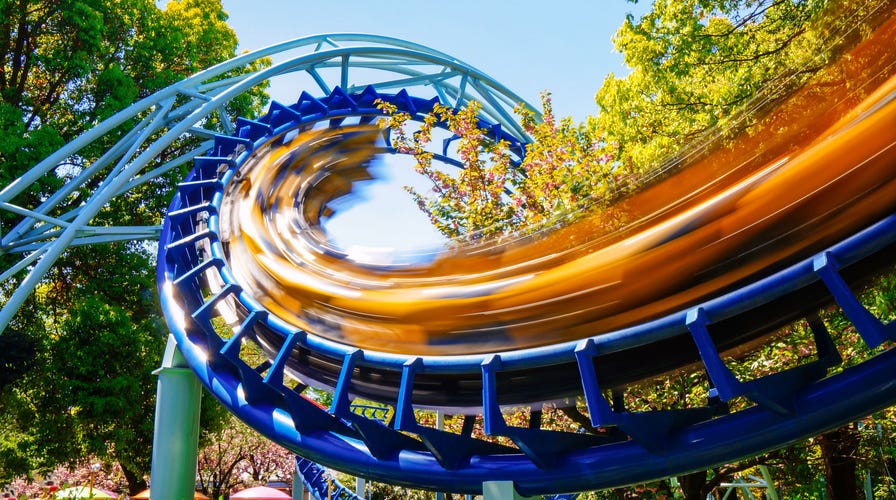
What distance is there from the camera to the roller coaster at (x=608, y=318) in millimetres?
4738

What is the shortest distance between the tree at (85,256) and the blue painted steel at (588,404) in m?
8.23

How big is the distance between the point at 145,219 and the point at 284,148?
7.97 metres

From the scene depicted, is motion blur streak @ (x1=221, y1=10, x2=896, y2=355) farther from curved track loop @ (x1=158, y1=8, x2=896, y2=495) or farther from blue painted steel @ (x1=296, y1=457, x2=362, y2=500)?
blue painted steel @ (x1=296, y1=457, x2=362, y2=500)

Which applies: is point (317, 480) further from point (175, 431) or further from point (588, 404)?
point (588, 404)

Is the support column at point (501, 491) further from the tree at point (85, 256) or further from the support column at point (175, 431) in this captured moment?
the tree at point (85, 256)

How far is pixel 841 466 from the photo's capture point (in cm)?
1239

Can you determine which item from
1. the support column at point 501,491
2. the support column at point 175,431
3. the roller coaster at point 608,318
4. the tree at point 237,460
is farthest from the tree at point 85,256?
the support column at point 501,491

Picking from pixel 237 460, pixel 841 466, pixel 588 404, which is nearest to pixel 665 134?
pixel 588 404

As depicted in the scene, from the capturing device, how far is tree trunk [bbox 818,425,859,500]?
11852 millimetres

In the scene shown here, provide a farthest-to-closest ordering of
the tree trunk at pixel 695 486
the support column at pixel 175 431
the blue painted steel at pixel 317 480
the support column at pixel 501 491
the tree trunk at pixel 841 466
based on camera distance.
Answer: the blue painted steel at pixel 317 480
the tree trunk at pixel 841 466
the tree trunk at pixel 695 486
the support column at pixel 175 431
the support column at pixel 501 491

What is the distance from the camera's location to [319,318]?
7.91m

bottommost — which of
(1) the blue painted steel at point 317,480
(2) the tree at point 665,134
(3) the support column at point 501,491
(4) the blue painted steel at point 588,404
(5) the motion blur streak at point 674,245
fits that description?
(3) the support column at point 501,491

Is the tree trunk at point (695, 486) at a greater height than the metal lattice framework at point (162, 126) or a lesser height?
lesser

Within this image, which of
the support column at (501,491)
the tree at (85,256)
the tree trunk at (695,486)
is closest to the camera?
the support column at (501,491)
